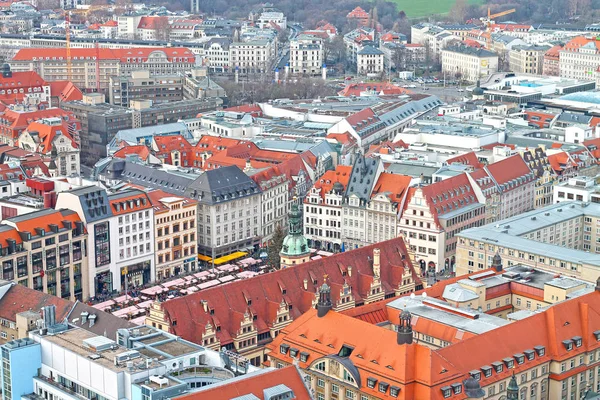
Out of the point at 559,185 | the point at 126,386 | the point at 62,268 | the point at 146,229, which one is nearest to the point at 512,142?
the point at 559,185

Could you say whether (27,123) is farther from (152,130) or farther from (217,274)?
(217,274)

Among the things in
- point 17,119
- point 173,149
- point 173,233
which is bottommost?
point 173,233

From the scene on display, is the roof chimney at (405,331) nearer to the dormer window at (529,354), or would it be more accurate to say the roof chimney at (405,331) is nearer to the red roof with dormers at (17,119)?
the dormer window at (529,354)

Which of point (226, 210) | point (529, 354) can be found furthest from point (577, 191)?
point (529, 354)

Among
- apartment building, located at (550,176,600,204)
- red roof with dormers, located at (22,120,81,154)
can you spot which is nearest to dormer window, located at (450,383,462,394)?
apartment building, located at (550,176,600,204)

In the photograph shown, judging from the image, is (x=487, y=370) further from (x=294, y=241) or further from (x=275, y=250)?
(x=275, y=250)

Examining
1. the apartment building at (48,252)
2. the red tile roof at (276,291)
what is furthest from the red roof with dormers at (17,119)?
the red tile roof at (276,291)
